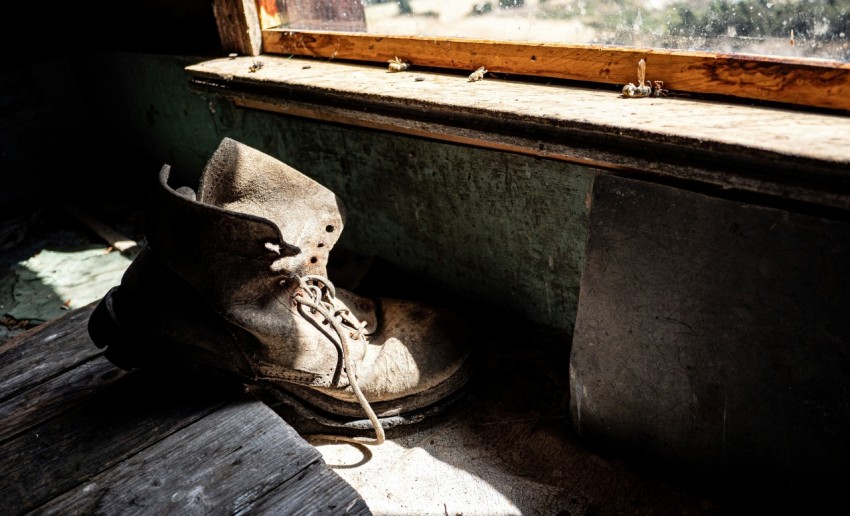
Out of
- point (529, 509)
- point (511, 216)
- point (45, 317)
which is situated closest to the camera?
point (529, 509)

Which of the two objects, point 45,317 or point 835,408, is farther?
point 45,317

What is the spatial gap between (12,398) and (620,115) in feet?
5.23

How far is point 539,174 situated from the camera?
1.51m

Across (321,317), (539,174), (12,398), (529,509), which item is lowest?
(529,509)

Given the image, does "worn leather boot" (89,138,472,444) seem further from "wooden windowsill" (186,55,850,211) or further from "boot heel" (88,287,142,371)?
"wooden windowsill" (186,55,850,211)

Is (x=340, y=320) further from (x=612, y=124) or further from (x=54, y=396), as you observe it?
(x=612, y=124)

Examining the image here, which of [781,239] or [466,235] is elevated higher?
[781,239]

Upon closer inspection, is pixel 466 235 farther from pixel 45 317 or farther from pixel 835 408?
pixel 45 317

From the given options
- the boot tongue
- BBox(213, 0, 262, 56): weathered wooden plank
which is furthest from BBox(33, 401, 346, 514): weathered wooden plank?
BBox(213, 0, 262, 56): weathered wooden plank

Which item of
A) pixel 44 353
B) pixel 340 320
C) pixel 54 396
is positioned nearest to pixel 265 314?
pixel 340 320

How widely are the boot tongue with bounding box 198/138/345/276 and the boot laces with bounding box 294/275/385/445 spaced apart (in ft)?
0.16

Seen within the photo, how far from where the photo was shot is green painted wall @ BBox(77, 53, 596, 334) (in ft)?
5.03

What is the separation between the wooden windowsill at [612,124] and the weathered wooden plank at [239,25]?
1.36 feet

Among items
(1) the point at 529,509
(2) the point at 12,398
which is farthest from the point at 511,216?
(2) the point at 12,398
